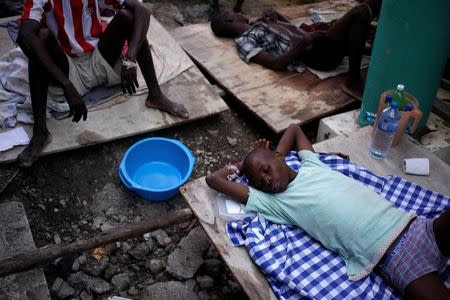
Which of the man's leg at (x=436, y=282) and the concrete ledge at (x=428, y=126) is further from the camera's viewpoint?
the concrete ledge at (x=428, y=126)

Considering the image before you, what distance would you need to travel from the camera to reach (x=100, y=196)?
120 inches

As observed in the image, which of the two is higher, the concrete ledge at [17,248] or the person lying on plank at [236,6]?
the person lying on plank at [236,6]

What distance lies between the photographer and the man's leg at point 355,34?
11.8 feet

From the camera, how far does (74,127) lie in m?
3.21

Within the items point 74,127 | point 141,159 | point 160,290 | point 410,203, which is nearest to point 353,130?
point 410,203

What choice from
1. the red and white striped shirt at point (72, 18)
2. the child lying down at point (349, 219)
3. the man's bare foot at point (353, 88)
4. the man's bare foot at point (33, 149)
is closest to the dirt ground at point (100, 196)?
the man's bare foot at point (33, 149)

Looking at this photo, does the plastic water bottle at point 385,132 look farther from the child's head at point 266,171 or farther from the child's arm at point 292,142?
the child's head at point 266,171

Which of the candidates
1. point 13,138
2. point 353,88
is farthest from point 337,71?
point 13,138

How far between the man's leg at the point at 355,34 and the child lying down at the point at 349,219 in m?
1.46

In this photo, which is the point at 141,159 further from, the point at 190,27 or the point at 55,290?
the point at 190,27

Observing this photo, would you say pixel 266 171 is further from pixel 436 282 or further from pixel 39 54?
pixel 39 54

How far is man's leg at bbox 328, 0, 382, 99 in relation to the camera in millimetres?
3609

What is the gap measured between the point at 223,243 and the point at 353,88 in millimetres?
2049

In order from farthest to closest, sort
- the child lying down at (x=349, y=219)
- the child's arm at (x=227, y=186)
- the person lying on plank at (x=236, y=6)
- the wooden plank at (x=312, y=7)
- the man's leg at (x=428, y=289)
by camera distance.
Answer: the person lying on plank at (x=236, y=6), the wooden plank at (x=312, y=7), the child's arm at (x=227, y=186), the child lying down at (x=349, y=219), the man's leg at (x=428, y=289)
